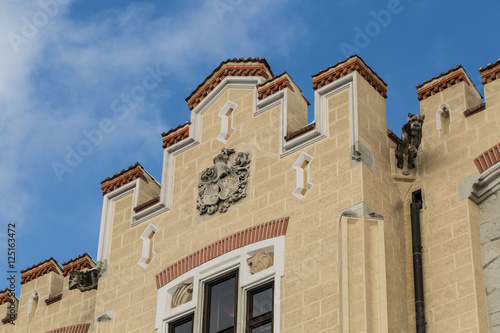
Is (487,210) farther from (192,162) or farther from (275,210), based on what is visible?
(192,162)

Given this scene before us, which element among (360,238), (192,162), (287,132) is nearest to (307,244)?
(360,238)

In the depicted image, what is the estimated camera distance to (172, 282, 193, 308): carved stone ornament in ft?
66.8

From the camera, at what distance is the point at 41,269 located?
80.8 ft

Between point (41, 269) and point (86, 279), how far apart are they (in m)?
2.55

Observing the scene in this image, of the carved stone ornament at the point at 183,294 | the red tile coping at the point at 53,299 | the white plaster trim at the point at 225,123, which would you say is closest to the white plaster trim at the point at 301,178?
the white plaster trim at the point at 225,123

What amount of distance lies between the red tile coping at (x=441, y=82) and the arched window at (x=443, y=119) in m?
0.42

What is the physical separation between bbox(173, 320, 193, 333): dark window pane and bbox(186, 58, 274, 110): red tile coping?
4899 millimetres

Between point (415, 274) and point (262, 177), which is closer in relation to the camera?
point (415, 274)

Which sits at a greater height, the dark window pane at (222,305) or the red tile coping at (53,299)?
the red tile coping at (53,299)

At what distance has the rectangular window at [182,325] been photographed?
20.1 meters

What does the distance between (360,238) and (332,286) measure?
3.00ft

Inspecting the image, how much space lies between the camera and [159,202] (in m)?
22.1

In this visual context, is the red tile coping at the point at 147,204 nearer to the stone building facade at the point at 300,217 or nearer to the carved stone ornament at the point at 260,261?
the stone building facade at the point at 300,217

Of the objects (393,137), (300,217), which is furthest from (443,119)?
(300,217)
